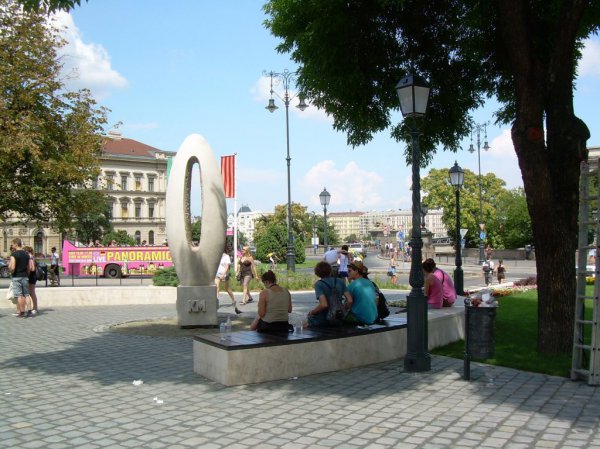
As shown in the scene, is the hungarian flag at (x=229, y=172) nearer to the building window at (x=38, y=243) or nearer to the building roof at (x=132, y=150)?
the building window at (x=38, y=243)

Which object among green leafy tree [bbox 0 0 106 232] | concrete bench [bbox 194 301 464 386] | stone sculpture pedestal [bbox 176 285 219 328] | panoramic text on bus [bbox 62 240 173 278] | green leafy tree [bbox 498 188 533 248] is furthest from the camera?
green leafy tree [bbox 498 188 533 248]

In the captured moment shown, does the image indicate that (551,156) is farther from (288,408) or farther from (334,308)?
(288,408)

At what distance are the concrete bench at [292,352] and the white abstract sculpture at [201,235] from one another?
419 centimetres

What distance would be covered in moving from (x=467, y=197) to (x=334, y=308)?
251 feet

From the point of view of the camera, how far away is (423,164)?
13258mm

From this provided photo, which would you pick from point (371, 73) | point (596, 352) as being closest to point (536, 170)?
point (596, 352)

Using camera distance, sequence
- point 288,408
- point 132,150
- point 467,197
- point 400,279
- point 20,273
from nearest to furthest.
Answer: point 288,408
point 20,273
point 400,279
point 467,197
point 132,150

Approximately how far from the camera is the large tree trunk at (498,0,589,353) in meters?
8.62

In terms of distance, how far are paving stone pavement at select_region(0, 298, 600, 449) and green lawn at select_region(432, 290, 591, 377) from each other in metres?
0.32

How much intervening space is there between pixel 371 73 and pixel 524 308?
744 cm

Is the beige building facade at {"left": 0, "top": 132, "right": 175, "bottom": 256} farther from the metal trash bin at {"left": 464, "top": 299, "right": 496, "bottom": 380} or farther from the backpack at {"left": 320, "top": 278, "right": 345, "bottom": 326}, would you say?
the metal trash bin at {"left": 464, "top": 299, "right": 496, "bottom": 380}

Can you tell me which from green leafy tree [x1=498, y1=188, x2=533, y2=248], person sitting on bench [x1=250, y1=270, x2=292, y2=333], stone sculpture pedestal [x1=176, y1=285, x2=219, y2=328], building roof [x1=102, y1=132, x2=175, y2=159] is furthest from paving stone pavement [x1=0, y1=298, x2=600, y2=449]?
building roof [x1=102, y1=132, x2=175, y2=159]

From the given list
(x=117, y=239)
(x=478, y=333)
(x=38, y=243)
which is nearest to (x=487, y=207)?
(x=117, y=239)

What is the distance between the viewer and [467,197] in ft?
269
